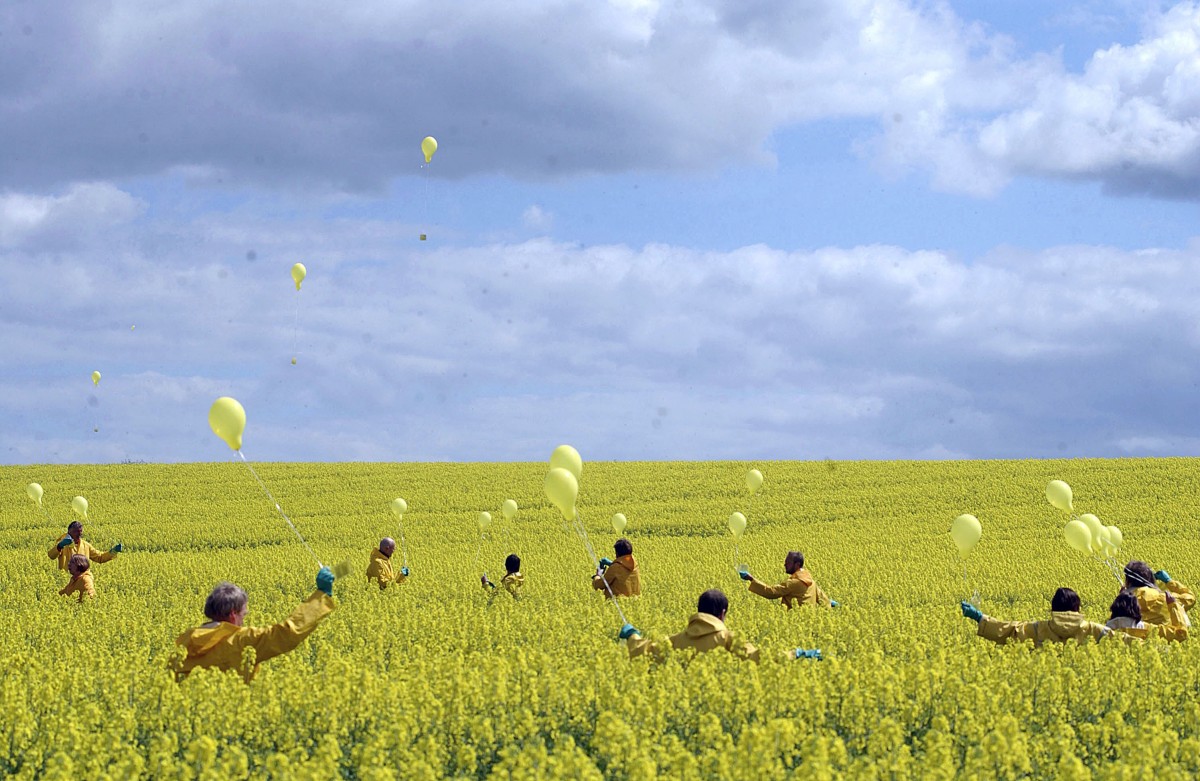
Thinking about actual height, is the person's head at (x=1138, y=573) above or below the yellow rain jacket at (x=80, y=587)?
above

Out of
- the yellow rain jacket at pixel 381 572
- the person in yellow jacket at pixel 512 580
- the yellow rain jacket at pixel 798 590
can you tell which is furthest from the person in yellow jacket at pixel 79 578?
the yellow rain jacket at pixel 798 590

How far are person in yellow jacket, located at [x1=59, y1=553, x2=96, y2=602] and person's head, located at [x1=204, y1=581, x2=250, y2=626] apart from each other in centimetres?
1023

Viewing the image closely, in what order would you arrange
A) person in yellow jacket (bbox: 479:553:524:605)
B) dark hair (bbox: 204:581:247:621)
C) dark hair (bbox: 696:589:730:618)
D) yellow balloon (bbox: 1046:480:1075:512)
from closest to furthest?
1. dark hair (bbox: 204:581:247:621)
2. dark hair (bbox: 696:589:730:618)
3. person in yellow jacket (bbox: 479:553:524:605)
4. yellow balloon (bbox: 1046:480:1075:512)

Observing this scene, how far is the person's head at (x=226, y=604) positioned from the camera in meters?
8.03

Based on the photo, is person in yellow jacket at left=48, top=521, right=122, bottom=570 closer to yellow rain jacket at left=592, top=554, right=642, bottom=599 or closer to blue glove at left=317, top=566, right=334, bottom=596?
yellow rain jacket at left=592, top=554, right=642, bottom=599

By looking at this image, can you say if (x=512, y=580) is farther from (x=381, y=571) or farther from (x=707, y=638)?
(x=707, y=638)

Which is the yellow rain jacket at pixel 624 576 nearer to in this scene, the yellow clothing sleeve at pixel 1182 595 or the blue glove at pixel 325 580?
the yellow clothing sleeve at pixel 1182 595

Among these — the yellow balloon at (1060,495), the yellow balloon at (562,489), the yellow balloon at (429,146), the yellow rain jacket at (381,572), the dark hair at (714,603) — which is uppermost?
the yellow balloon at (429,146)

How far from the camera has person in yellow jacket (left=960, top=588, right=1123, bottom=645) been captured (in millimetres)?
10180

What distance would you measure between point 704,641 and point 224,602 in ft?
12.3

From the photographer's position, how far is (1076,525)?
15992 millimetres

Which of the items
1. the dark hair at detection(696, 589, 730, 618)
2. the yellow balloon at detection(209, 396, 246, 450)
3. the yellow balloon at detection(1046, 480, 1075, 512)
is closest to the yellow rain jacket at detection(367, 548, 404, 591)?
the yellow balloon at detection(209, 396, 246, 450)

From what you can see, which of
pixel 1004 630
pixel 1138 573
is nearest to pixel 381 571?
pixel 1004 630

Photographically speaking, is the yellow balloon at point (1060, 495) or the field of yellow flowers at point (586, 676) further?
the yellow balloon at point (1060, 495)
